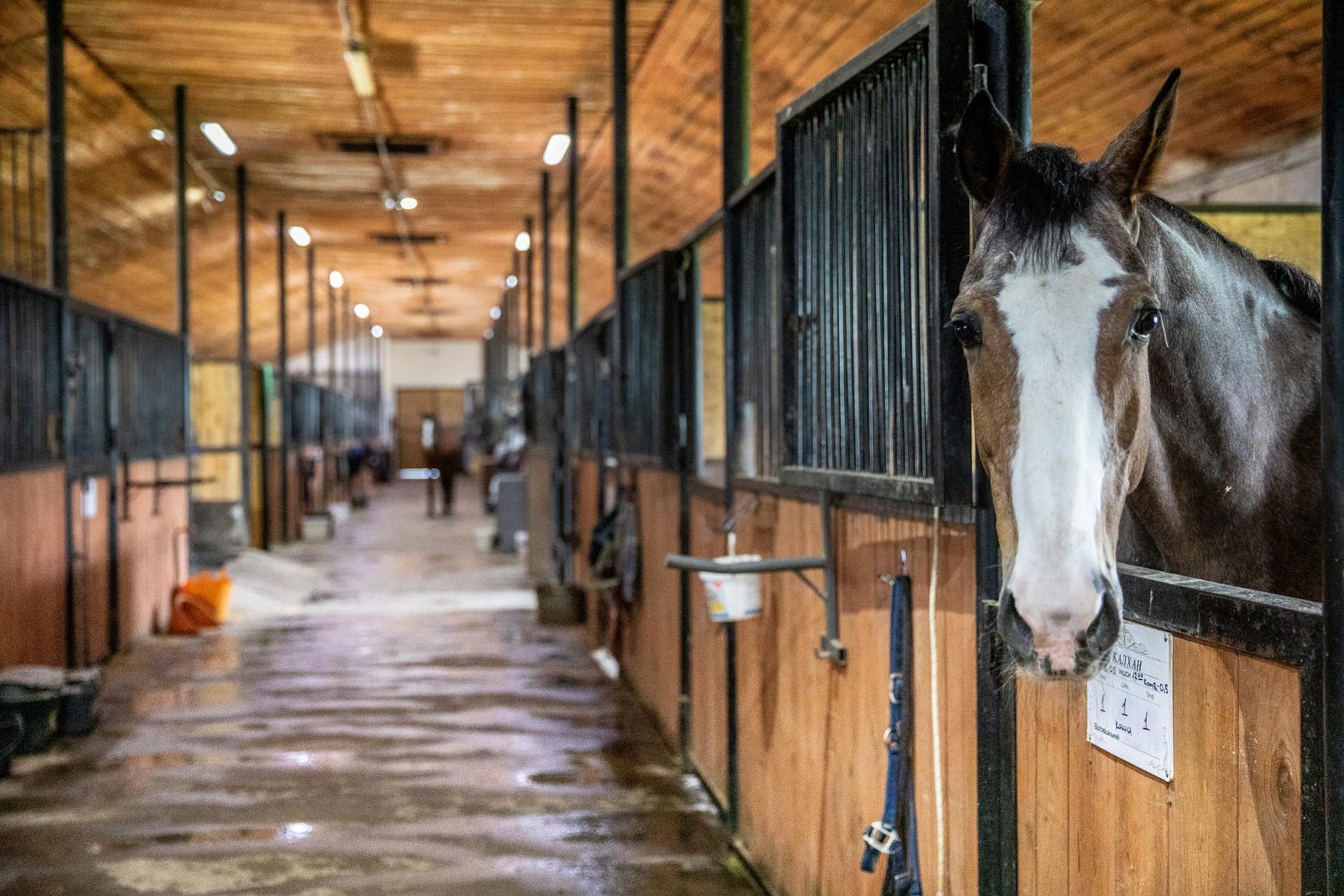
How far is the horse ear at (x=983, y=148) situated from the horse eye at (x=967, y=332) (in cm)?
18

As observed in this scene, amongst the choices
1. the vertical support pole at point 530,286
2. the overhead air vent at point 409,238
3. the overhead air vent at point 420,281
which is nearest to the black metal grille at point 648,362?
the vertical support pole at point 530,286

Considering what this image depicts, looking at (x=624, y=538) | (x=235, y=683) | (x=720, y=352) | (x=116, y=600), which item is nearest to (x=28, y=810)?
(x=235, y=683)

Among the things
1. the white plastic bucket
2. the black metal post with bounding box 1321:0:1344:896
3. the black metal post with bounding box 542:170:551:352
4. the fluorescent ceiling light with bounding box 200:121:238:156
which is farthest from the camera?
the black metal post with bounding box 542:170:551:352

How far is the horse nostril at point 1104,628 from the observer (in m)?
1.24

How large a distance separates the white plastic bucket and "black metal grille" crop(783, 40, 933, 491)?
17.1 inches

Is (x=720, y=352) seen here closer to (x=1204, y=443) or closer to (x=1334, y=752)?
(x=1204, y=443)

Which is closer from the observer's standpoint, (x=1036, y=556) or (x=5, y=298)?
(x=1036, y=556)

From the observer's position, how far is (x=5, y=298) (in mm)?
5012

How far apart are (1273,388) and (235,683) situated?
17.5 feet

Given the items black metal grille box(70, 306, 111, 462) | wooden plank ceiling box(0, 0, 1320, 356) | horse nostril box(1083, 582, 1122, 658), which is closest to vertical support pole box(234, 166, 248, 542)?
wooden plank ceiling box(0, 0, 1320, 356)

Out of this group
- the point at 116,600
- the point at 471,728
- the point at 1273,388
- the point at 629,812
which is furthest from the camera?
the point at 116,600

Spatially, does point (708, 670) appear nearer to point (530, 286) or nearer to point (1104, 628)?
point (1104, 628)

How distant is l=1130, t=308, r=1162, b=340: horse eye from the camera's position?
1.39 metres

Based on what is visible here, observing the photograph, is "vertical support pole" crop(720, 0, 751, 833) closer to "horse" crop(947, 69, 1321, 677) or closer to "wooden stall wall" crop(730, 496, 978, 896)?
"wooden stall wall" crop(730, 496, 978, 896)
